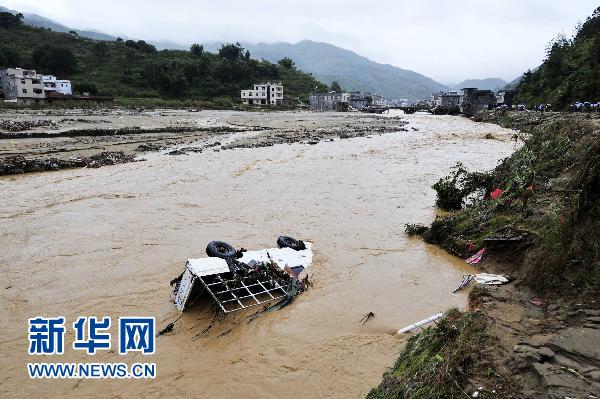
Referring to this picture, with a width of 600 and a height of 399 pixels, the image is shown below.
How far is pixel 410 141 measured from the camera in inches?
1618

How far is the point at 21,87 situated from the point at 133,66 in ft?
153

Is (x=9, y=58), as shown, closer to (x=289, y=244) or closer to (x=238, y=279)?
(x=289, y=244)

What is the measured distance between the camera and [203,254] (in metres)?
11.0

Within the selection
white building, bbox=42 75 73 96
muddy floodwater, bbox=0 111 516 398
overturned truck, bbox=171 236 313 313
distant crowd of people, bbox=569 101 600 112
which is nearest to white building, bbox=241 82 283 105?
white building, bbox=42 75 73 96

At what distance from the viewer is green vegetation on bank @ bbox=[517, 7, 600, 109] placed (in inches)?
2365

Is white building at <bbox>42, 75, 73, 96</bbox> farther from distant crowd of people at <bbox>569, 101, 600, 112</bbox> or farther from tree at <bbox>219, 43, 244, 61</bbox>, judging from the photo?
distant crowd of people at <bbox>569, 101, 600, 112</bbox>

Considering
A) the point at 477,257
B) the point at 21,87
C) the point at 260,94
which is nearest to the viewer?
the point at 477,257

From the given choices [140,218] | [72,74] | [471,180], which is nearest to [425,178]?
[471,180]

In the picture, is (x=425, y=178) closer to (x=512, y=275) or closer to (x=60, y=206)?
(x=512, y=275)

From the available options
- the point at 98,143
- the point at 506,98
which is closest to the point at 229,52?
the point at 506,98

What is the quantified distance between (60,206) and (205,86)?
108 meters

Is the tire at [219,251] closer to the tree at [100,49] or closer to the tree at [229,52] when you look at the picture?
the tree at [100,49]

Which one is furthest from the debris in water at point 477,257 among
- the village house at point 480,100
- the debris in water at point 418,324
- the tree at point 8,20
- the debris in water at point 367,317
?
the tree at point 8,20

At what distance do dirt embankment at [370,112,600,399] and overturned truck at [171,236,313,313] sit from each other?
3448 mm
